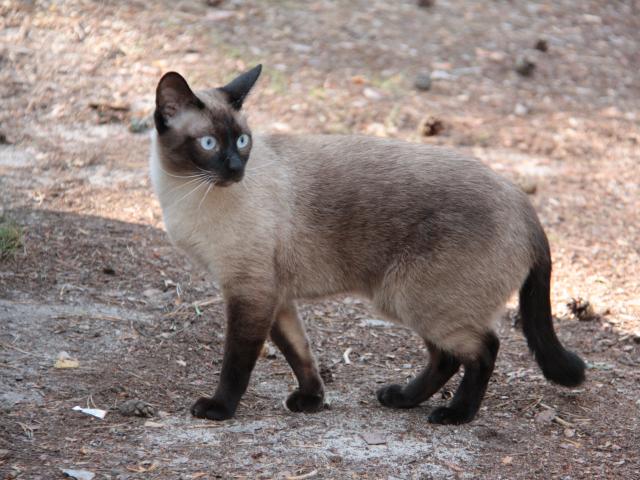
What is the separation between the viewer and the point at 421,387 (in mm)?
4074

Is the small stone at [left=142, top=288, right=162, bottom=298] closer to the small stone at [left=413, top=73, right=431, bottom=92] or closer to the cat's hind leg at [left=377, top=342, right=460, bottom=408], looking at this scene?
the cat's hind leg at [left=377, top=342, right=460, bottom=408]

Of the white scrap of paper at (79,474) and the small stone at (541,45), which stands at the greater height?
the small stone at (541,45)

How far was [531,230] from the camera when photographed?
3852 millimetres

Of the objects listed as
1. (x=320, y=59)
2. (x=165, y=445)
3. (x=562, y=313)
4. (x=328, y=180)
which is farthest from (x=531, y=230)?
(x=320, y=59)

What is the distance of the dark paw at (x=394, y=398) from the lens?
13.4 feet

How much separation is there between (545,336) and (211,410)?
59.1 inches

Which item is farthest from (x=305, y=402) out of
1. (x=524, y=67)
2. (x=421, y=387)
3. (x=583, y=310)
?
(x=524, y=67)

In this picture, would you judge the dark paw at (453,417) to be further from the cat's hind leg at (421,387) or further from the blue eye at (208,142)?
the blue eye at (208,142)

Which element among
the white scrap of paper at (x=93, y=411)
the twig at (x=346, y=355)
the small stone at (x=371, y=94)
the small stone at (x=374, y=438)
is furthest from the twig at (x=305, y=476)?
the small stone at (x=371, y=94)

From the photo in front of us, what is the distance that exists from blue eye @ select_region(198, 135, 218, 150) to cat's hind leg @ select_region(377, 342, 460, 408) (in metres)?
1.34

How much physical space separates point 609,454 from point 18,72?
5.43 metres

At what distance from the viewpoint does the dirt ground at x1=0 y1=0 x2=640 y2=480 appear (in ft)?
11.6

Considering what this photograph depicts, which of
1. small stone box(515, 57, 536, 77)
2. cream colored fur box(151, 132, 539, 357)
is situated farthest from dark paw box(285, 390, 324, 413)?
small stone box(515, 57, 536, 77)

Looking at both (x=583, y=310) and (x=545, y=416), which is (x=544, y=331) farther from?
(x=583, y=310)
